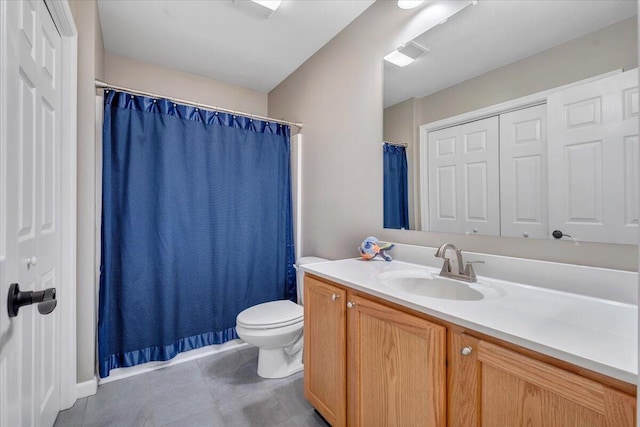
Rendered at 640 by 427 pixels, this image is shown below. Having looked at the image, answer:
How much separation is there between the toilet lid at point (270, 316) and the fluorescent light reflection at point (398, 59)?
169 centimetres

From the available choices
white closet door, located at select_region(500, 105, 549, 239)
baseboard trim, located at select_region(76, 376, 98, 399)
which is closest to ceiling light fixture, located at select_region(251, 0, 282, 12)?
white closet door, located at select_region(500, 105, 549, 239)

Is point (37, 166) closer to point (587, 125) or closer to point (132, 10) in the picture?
point (132, 10)

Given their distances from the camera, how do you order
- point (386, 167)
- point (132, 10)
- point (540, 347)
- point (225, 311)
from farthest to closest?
point (225, 311)
point (132, 10)
point (386, 167)
point (540, 347)

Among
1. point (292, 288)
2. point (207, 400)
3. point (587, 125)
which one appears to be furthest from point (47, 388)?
point (587, 125)

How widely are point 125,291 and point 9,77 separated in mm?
1478

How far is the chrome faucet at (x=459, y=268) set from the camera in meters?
1.20

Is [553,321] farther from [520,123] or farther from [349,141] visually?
[349,141]

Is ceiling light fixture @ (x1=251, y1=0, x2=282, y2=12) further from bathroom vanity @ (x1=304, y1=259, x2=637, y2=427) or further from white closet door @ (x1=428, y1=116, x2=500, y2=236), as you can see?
bathroom vanity @ (x1=304, y1=259, x2=637, y2=427)

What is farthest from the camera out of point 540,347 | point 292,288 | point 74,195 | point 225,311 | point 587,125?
point 292,288

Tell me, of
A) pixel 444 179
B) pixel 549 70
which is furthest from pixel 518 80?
pixel 444 179

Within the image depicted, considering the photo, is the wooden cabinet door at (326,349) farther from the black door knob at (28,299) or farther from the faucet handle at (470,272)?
the black door knob at (28,299)

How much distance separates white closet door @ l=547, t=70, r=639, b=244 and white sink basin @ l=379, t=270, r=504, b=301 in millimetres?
382

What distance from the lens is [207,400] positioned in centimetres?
166

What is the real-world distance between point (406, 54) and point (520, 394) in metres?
1.65
